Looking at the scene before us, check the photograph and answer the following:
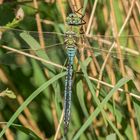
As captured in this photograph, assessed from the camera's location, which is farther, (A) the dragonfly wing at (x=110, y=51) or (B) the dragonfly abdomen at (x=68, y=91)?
(A) the dragonfly wing at (x=110, y=51)

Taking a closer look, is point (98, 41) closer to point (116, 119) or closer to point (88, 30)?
point (88, 30)

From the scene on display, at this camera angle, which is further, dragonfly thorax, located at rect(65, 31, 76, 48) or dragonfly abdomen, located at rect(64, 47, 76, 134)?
dragonfly thorax, located at rect(65, 31, 76, 48)

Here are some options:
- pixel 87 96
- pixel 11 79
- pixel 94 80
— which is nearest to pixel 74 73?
pixel 94 80

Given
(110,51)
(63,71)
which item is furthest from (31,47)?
(110,51)

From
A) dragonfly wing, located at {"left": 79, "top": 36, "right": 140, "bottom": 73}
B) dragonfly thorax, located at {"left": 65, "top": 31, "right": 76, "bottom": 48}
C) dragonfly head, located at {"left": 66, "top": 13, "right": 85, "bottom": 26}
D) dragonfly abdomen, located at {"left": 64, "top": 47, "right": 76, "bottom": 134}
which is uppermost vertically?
dragonfly head, located at {"left": 66, "top": 13, "right": 85, "bottom": 26}

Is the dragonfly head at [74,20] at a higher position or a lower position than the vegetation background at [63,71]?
higher

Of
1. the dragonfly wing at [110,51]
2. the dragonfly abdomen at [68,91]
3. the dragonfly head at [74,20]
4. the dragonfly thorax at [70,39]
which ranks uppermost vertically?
the dragonfly head at [74,20]
